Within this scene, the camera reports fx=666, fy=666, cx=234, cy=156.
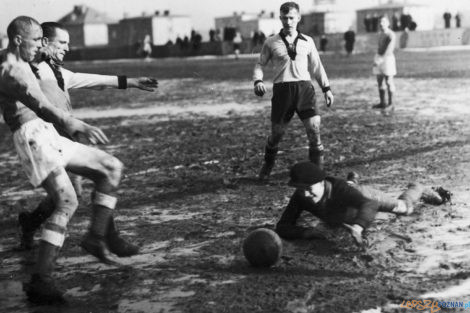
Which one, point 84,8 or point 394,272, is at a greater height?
point 84,8

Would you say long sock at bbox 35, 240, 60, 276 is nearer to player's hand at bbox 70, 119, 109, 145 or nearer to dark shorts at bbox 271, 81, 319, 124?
player's hand at bbox 70, 119, 109, 145

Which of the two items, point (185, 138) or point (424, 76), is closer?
point (185, 138)

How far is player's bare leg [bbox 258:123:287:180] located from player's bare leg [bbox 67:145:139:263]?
363 centimetres

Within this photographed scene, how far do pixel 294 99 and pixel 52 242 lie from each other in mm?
4299

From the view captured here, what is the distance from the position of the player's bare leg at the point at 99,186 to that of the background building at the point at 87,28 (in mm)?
120669

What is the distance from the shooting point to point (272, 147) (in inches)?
350

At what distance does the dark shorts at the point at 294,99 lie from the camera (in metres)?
8.48

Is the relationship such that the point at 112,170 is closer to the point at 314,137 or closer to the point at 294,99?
Result: the point at 294,99

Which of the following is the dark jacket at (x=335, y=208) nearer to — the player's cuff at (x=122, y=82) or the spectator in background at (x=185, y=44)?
the player's cuff at (x=122, y=82)

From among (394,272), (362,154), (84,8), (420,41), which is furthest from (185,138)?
(84,8)

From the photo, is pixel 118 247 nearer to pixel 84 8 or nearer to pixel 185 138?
pixel 185 138

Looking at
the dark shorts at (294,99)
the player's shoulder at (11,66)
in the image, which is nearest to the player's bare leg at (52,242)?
the player's shoulder at (11,66)

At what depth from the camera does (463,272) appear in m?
5.23

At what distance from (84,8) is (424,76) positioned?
370 feet
